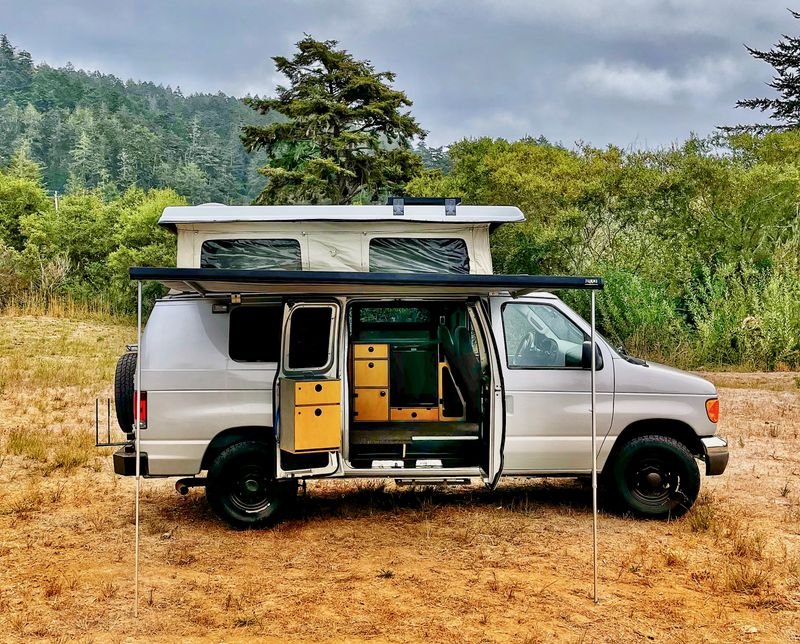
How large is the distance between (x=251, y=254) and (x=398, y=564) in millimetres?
3349

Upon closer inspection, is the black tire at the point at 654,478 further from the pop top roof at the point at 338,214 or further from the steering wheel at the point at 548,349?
the pop top roof at the point at 338,214

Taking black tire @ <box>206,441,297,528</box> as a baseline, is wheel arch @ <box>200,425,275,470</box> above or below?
above

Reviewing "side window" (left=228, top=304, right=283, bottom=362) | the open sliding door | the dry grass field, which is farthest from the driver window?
"side window" (left=228, top=304, right=283, bottom=362)

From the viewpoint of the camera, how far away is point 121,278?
2759 cm

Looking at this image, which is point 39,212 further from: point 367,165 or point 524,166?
point 524,166

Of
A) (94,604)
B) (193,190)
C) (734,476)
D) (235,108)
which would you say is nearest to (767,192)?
(734,476)

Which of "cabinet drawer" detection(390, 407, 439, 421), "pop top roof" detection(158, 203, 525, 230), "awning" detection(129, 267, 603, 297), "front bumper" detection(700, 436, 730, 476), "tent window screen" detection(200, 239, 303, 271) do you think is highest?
"pop top roof" detection(158, 203, 525, 230)

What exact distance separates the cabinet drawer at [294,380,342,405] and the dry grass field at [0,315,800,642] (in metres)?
1.20

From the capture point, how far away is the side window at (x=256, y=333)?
6613 millimetres

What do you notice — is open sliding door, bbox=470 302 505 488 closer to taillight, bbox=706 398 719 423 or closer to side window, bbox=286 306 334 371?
side window, bbox=286 306 334 371

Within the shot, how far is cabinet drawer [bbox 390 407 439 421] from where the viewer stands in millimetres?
7395

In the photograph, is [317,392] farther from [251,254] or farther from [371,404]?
[251,254]

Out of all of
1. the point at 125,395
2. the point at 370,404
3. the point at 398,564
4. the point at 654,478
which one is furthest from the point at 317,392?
the point at 654,478

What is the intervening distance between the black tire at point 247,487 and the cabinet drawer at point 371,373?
114 centimetres
